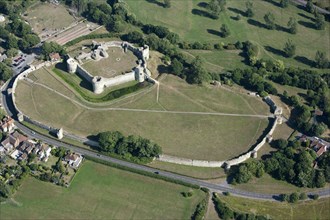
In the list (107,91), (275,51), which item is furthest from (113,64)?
(275,51)

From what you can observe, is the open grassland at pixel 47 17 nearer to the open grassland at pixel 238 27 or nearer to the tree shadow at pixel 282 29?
the open grassland at pixel 238 27

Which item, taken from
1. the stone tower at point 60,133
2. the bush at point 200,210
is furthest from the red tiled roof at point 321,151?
the stone tower at point 60,133

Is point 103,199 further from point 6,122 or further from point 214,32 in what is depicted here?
point 214,32

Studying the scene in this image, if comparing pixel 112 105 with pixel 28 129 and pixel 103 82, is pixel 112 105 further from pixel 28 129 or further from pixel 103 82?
pixel 28 129

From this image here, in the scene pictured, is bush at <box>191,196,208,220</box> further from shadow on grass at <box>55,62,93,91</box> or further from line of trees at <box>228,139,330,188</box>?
shadow on grass at <box>55,62,93,91</box>

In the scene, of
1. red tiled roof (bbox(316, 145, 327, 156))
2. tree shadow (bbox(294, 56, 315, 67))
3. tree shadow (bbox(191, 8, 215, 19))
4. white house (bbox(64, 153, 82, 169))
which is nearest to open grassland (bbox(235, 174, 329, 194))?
red tiled roof (bbox(316, 145, 327, 156))

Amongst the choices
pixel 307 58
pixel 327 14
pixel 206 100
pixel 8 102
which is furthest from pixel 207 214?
pixel 327 14
